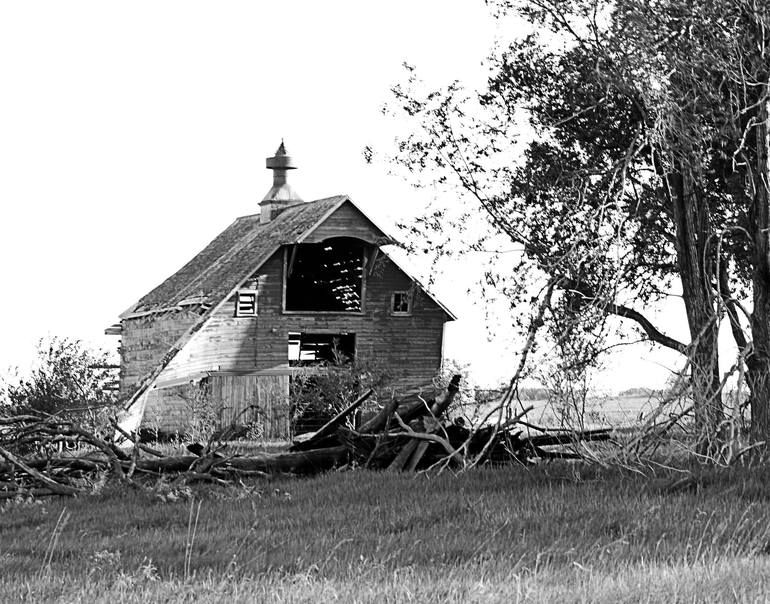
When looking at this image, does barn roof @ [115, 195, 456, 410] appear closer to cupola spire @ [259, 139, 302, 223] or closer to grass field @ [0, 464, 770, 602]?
cupola spire @ [259, 139, 302, 223]

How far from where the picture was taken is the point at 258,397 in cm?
3372

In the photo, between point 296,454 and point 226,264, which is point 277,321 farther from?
point 296,454

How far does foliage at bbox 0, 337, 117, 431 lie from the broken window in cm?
875

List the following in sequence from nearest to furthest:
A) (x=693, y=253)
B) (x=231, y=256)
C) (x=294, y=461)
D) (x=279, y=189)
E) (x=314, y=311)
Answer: (x=294, y=461) → (x=693, y=253) → (x=314, y=311) → (x=231, y=256) → (x=279, y=189)

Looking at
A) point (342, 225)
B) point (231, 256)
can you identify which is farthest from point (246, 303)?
point (231, 256)

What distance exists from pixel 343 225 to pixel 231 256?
6.39 m

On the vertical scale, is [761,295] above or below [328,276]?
below

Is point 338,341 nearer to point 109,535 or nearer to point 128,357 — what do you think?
point 128,357

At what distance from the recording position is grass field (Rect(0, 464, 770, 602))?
6.89m

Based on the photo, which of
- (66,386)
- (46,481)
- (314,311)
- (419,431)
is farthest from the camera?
(314,311)

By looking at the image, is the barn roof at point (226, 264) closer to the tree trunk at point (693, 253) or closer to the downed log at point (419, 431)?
the tree trunk at point (693, 253)

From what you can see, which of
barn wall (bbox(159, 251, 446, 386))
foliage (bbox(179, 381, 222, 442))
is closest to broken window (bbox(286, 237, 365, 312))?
barn wall (bbox(159, 251, 446, 386))

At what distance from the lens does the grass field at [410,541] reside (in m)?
6.89

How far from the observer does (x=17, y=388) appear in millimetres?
27578
